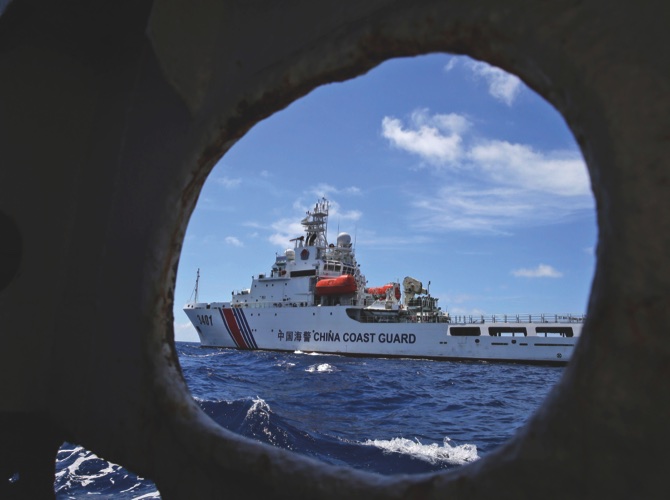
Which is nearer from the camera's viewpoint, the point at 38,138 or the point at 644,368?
the point at 644,368

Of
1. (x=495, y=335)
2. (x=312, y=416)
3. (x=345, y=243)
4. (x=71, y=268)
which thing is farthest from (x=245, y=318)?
(x=71, y=268)

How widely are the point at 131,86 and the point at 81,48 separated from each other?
0.29 meters

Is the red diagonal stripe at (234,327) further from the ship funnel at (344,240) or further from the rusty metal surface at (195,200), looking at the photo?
the rusty metal surface at (195,200)

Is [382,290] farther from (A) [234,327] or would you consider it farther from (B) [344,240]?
(A) [234,327]

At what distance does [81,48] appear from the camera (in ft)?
4.78

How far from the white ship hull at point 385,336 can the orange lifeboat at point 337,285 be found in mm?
1075

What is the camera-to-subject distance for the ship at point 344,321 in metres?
20.7

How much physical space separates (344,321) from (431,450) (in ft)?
59.5

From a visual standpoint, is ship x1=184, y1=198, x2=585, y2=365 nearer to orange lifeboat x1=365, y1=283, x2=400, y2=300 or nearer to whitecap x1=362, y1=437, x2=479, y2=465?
orange lifeboat x1=365, y1=283, x2=400, y2=300

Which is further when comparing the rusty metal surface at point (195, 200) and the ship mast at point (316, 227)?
the ship mast at point (316, 227)

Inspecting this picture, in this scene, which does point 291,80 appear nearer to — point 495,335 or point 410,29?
point 410,29

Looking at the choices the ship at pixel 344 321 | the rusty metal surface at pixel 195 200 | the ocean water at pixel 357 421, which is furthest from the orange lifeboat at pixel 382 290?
the rusty metal surface at pixel 195 200

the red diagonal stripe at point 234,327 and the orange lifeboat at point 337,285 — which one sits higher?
the orange lifeboat at point 337,285

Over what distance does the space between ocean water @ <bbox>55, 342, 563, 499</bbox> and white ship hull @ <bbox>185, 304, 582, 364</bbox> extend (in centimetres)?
882
